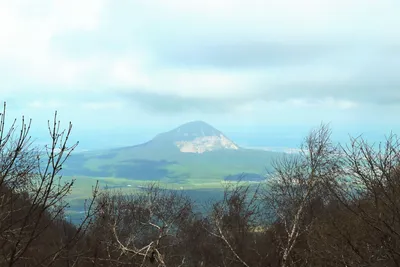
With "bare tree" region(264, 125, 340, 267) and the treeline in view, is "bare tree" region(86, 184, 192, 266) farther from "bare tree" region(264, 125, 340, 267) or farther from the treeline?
"bare tree" region(264, 125, 340, 267)

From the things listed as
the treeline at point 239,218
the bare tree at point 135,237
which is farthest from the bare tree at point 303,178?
the bare tree at point 135,237

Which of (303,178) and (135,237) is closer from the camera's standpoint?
(135,237)

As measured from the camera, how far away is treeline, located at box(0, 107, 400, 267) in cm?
456

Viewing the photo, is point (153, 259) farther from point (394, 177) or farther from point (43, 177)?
point (394, 177)

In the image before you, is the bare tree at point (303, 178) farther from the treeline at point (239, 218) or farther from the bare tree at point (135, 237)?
the bare tree at point (135, 237)

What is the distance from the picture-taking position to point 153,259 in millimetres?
4824

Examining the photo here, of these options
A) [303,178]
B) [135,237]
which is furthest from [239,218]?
[135,237]

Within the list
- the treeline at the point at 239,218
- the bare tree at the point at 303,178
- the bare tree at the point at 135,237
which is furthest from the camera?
the bare tree at the point at 303,178

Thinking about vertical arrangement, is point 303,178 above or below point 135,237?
above

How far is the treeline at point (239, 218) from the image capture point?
179 inches

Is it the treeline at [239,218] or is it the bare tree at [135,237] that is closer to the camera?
the treeline at [239,218]

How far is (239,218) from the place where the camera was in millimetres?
23469

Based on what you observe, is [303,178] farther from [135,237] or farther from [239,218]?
[135,237]

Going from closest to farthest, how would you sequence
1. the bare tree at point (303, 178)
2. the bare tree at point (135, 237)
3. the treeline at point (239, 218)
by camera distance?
the treeline at point (239, 218)
the bare tree at point (135, 237)
the bare tree at point (303, 178)
